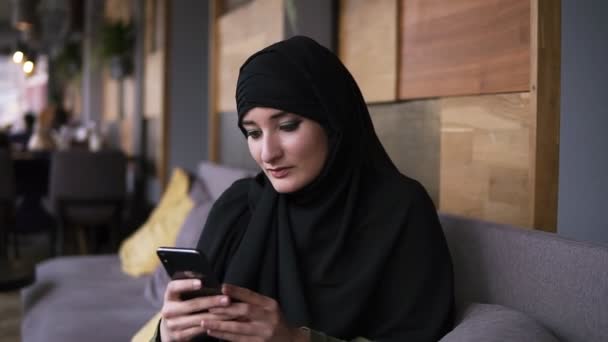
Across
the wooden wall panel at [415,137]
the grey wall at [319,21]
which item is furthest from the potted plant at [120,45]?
the wooden wall panel at [415,137]

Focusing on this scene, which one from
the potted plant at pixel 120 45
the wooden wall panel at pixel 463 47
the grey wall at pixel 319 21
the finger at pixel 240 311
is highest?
the potted plant at pixel 120 45

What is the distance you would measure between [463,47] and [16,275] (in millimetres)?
2001

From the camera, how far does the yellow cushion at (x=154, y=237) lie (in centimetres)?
288

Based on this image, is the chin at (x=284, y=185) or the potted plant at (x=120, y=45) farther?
the potted plant at (x=120, y=45)

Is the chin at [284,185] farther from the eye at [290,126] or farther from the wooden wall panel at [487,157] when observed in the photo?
the wooden wall panel at [487,157]

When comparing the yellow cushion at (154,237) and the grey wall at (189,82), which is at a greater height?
the grey wall at (189,82)

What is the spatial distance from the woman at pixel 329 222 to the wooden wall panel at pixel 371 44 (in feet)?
2.39

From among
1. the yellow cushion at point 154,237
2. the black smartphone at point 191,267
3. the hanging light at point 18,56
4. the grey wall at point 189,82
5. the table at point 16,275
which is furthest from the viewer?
the hanging light at point 18,56

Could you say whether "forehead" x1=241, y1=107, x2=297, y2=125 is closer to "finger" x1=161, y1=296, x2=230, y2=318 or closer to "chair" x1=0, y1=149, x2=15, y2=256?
"finger" x1=161, y1=296, x2=230, y2=318

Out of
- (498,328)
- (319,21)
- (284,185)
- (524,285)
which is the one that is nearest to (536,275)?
(524,285)

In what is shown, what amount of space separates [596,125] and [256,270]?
77cm

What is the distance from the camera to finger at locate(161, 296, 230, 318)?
3.58 feet

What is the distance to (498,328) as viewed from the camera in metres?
1.12

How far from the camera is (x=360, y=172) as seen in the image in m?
1.41
